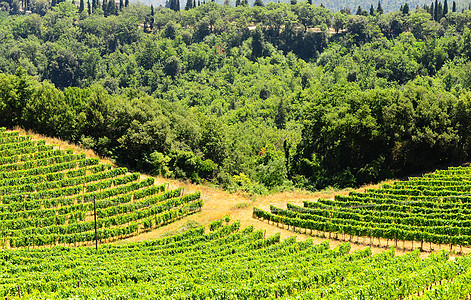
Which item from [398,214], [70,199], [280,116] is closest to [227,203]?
[70,199]

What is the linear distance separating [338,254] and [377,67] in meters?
99.4

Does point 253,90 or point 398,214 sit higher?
point 253,90

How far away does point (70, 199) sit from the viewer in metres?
49.1

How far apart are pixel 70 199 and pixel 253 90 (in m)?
93.8

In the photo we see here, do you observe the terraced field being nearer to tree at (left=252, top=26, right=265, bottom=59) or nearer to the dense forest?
the dense forest

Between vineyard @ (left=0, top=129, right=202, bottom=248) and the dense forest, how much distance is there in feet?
25.8

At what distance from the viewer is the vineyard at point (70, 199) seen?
43.9m

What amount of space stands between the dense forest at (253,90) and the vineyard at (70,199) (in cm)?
786

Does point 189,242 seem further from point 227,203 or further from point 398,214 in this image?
point 398,214

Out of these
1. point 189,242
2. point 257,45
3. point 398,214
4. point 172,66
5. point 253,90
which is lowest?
point 189,242

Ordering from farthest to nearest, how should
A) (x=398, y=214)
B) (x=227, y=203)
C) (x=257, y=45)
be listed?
(x=257, y=45) < (x=227, y=203) < (x=398, y=214)

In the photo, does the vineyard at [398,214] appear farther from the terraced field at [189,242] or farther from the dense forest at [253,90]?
the dense forest at [253,90]


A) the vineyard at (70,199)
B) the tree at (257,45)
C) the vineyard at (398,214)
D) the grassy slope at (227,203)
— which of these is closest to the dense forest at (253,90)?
the tree at (257,45)

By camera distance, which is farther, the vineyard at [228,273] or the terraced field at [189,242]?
the terraced field at [189,242]
